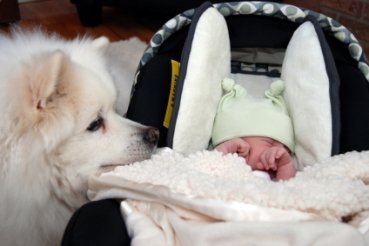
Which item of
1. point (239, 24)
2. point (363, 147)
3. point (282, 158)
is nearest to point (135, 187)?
point (282, 158)

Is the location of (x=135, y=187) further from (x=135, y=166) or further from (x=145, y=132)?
(x=145, y=132)

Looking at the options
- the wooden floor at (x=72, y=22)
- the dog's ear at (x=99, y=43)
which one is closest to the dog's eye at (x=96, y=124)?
the dog's ear at (x=99, y=43)

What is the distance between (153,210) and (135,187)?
63 mm

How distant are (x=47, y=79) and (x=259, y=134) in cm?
65

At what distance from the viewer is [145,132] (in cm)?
105

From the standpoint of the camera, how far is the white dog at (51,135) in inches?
33.0

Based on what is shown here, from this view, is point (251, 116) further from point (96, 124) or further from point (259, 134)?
point (96, 124)

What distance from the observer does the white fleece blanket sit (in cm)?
70

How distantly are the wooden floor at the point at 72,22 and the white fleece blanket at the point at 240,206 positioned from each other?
1.94m

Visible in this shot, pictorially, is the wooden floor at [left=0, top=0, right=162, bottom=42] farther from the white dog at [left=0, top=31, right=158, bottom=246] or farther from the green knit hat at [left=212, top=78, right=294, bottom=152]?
the white dog at [left=0, top=31, right=158, bottom=246]

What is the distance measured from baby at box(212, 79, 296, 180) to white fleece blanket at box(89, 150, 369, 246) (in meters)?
0.23

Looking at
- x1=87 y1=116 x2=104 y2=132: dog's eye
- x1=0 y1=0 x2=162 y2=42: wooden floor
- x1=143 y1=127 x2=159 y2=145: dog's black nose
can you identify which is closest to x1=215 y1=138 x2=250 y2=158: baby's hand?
x1=143 y1=127 x2=159 y2=145: dog's black nose

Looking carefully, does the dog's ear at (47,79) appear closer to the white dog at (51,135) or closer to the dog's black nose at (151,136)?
the white dog at (51,135)

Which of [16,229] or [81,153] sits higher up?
[81,153]
